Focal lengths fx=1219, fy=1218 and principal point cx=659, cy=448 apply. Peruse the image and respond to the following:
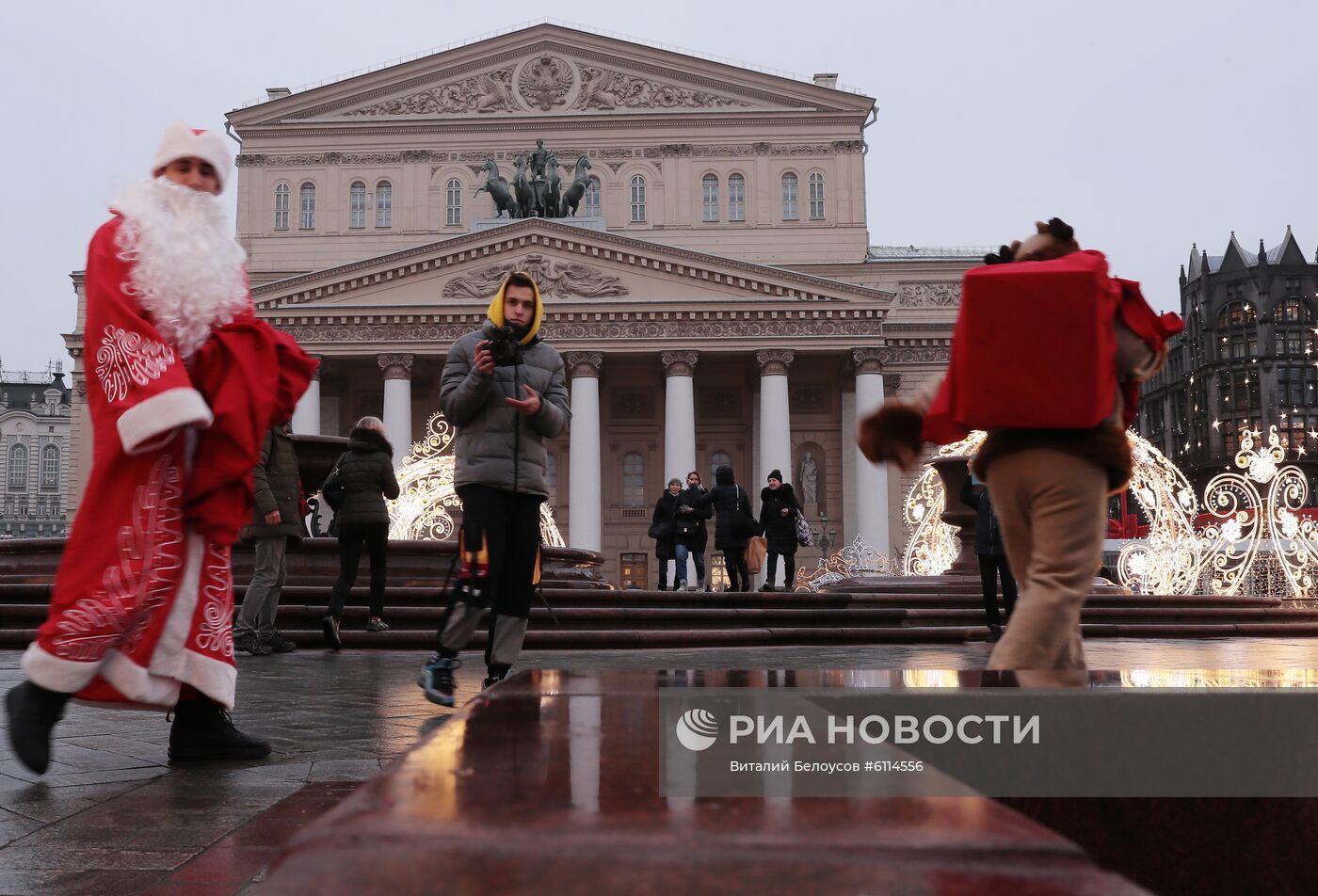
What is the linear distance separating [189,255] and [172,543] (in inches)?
38.4

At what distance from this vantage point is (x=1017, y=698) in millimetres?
1763

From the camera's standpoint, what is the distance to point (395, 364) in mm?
35469

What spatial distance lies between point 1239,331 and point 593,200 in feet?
175

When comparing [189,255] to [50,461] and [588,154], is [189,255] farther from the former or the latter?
[50,461]

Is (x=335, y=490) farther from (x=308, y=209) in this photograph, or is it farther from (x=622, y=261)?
(x=308, y=209)

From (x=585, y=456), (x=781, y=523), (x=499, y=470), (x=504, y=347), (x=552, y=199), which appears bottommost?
(x=499, y=470)

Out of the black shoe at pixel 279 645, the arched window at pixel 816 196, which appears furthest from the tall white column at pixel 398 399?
the black shoe at pixel 279 645

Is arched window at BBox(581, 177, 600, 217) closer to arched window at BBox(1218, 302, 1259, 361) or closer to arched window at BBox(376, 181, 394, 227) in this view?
arched window at BBox(376, 181, 394, 227)

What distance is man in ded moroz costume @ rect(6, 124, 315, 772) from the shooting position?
349 centimetres

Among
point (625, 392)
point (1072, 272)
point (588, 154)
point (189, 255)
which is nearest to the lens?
point (1072, 272)

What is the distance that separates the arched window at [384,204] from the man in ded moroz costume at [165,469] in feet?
132

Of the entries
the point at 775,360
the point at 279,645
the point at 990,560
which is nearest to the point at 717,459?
the point at 775,360

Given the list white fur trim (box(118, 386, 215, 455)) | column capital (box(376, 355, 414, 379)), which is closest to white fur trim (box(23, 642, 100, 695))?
white fur trim (box(118, 386, 215, 455))

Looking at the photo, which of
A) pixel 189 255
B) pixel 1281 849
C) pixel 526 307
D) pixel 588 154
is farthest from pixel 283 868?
pixel 588 154
